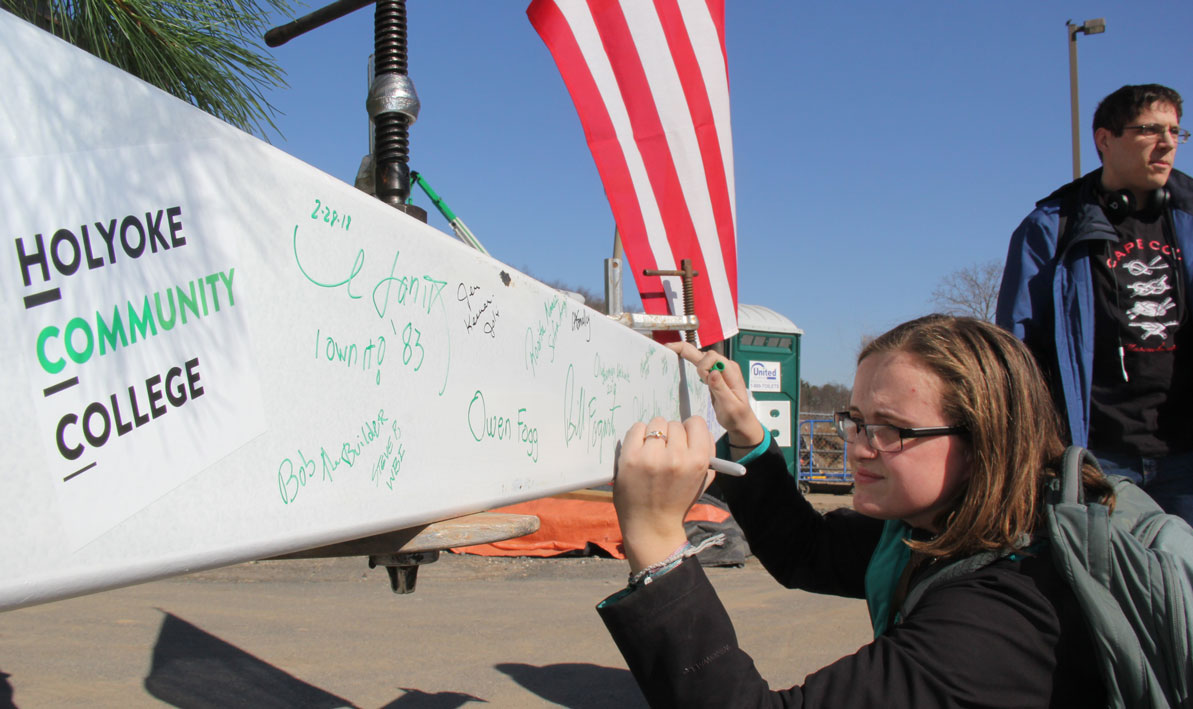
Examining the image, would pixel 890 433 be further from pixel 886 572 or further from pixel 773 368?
pixel 773 368

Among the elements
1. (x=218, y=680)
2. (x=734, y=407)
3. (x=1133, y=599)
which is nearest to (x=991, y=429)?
(x=1133, y=599)

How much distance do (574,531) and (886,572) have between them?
20.0 feet

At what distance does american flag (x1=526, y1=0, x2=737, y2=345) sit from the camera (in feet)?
10.3

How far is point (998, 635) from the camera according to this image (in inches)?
40.0

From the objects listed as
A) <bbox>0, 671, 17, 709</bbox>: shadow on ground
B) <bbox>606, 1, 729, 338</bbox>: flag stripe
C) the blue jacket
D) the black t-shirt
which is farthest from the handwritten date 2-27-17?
<bbox>0, 671, 17, 709</bbox>: shadow on ground

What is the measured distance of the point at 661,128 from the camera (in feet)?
10.9

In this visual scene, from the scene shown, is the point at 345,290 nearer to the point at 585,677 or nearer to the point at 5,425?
the point at 5,425

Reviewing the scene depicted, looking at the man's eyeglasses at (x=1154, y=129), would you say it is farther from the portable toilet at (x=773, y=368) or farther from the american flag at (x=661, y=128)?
the portable toilet at (x=773, y=368)

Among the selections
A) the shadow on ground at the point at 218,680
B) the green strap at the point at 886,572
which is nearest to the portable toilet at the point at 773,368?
the shadow on ground at the point at 218,680

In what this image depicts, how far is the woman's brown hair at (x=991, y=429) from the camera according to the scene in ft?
3.78

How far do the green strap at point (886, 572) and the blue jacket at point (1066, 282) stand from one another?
99 centimetres

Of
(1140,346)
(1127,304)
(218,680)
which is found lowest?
(218,680)

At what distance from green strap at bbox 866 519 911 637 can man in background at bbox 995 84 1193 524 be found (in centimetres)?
99

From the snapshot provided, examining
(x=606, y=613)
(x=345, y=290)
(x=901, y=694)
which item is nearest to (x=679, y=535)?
(x=606, y=613)
